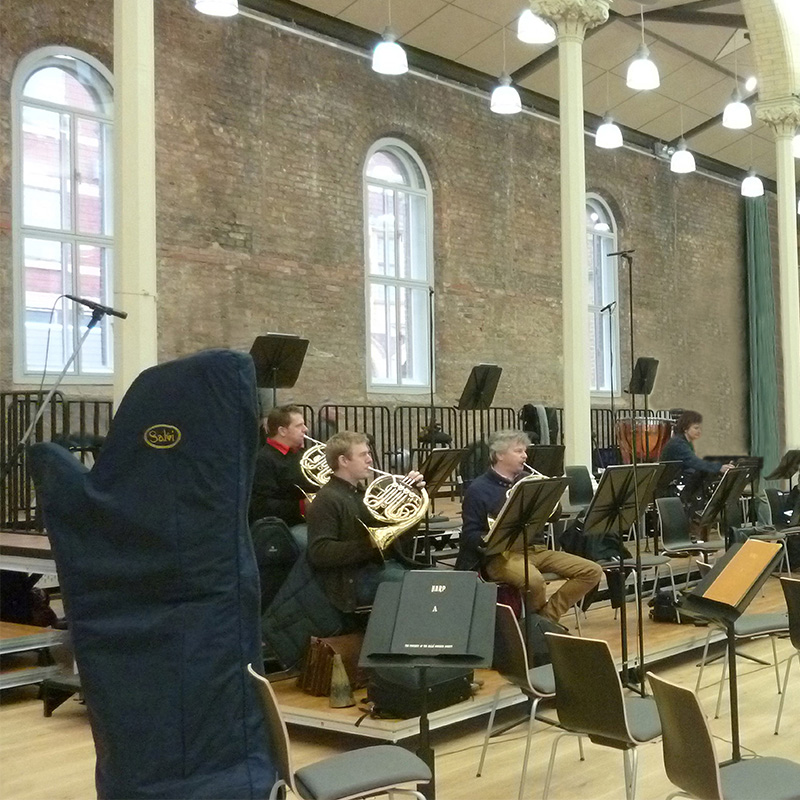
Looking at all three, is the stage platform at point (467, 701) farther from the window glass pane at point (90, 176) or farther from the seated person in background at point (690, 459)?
the window glass pane at point (90, 176)

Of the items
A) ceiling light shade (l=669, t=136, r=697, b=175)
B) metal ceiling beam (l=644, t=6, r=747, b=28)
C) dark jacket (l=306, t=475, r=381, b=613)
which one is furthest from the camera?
ceiling light shade (l=669, t=136, r=697, b=175)

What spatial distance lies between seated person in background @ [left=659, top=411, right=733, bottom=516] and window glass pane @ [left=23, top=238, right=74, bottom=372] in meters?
5.58

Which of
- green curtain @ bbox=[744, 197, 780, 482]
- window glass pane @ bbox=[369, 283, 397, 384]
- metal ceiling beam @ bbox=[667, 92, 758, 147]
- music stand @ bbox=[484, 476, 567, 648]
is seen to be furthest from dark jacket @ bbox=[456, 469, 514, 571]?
green curtain @ bbox=[744, 197, 780, 482]

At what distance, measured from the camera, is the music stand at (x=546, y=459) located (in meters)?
8.48

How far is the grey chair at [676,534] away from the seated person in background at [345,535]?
3421 millimetres

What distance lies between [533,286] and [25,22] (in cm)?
762

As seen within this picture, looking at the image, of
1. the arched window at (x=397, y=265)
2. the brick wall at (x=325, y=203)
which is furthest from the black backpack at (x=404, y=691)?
the arched window at (x=397, y=265)

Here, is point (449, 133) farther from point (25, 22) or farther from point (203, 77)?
point (25, 22)

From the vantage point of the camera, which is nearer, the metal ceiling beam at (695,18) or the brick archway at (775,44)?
the brick archway at (775,44)

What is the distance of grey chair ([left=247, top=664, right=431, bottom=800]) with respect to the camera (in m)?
3.11

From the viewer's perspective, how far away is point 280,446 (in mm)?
6617

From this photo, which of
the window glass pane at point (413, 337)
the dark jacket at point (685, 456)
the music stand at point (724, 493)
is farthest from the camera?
the window glass pane at point (413, 337)

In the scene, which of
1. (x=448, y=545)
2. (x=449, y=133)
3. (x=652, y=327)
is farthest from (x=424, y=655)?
(x=652, y=327)

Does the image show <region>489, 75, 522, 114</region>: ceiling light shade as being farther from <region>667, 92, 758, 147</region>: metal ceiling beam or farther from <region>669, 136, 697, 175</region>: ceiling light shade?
<region>667, 92, 758, 147</region>: metal ceiling beam
